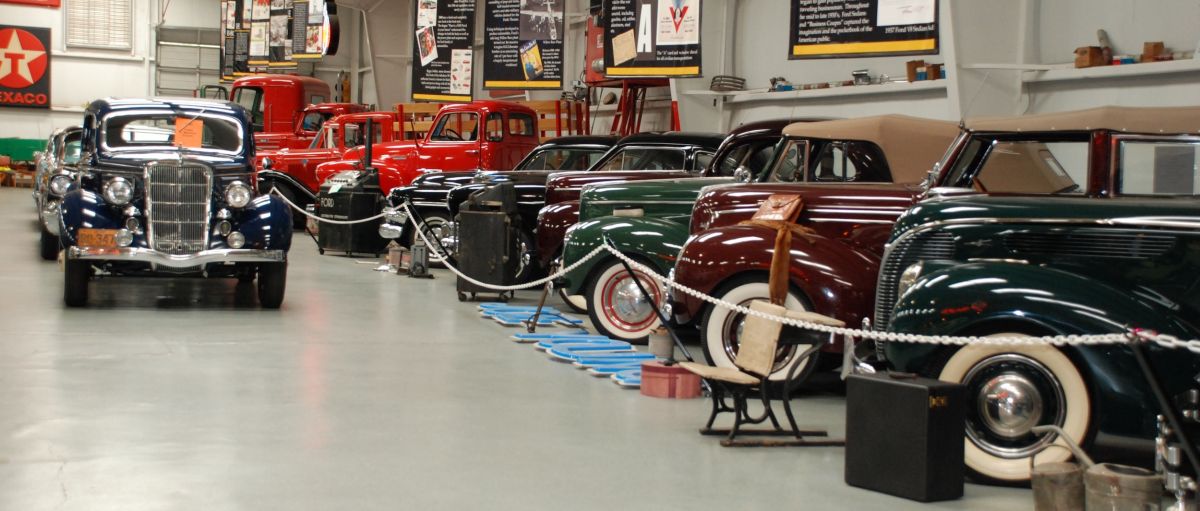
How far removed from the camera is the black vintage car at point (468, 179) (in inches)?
539

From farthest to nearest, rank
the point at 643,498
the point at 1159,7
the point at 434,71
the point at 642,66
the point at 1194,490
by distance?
1. the point at 434,71
2. the point at 642,66
3. the point at 1159,7
4. the point at 643,498
5. the point at 1194,490

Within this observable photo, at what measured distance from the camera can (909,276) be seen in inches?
229

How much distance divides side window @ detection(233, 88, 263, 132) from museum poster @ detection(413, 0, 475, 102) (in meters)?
4.37

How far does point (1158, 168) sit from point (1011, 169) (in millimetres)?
787

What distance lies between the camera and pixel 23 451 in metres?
5.48

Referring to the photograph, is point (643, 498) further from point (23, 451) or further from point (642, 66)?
point (642, 66)

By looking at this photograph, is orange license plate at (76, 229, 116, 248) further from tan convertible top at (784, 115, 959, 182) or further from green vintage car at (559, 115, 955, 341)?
tan convertible top at (784, 115, 959, 182)

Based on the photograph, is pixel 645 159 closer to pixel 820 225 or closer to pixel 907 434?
pixel 820 225

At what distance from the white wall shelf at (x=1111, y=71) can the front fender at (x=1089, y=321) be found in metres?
5.45

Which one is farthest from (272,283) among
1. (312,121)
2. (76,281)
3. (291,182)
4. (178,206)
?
(312,121)

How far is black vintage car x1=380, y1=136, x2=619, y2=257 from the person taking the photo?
539 inches

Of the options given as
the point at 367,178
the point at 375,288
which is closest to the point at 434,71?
the point at 367,178

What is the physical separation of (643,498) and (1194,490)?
2.05 m

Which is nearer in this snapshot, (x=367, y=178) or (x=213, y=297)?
Result: (x=213, y=297)
